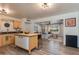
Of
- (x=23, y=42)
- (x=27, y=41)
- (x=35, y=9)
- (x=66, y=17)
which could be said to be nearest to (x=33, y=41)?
(x=27, y=41)

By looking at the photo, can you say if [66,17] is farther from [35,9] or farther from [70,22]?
[35,9]

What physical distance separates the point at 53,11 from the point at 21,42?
127 cm

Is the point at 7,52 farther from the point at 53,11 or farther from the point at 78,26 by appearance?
the point at 78,26

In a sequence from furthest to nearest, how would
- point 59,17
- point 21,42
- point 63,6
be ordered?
point 21,42
point 59,17
point 63,6

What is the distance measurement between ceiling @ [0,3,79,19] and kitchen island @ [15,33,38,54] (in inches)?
22.8

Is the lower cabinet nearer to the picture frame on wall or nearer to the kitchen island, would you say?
the kitchen island

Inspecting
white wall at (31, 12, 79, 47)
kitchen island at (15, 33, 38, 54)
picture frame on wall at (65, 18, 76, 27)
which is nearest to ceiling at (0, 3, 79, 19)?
white wall at (31, 12, 79, 47)

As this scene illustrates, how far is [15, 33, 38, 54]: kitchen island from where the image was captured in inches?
91.4

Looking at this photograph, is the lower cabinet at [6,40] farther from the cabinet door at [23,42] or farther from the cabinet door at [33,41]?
the cabinet door at [33,41]

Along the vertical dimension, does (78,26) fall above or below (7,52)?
above

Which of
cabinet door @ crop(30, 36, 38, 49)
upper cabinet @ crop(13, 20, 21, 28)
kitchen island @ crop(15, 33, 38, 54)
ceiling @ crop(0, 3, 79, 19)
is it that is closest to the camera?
ceiling @ crop(0, 3, 79, 19)

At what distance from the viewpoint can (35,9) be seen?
6.90 feet

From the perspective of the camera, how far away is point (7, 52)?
202 cm
